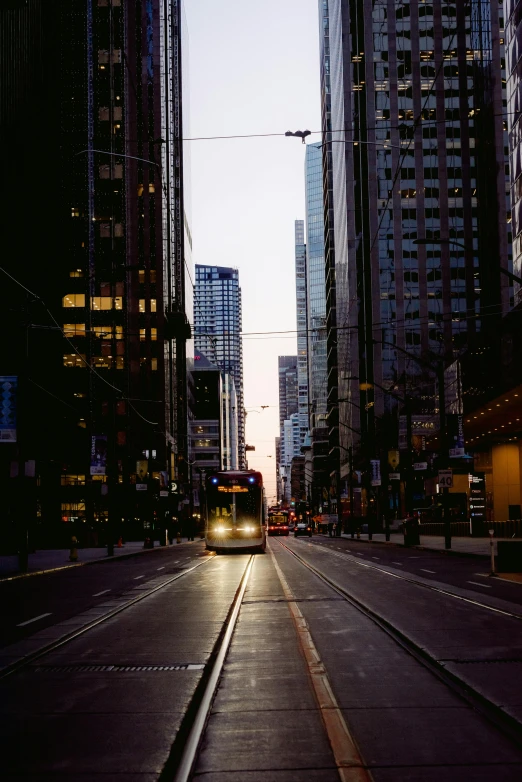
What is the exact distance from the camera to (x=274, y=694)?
29.5ft

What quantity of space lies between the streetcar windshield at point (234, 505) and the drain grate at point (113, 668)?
32.7 metres

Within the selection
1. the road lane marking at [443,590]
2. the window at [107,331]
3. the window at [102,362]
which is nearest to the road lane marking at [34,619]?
the road lane marking at [443,590]

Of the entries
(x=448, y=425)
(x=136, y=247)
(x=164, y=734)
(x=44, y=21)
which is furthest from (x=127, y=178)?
(x=164, y=734)

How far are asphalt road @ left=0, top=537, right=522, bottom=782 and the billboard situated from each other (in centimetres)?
1326

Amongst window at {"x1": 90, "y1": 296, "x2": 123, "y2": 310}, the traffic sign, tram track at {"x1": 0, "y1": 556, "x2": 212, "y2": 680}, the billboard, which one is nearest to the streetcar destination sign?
the traffic sign

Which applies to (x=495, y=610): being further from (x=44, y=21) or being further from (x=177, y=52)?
(x=177, y=52)

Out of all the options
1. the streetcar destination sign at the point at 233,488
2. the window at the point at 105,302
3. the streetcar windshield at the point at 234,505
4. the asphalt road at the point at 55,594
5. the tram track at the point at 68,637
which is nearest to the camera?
the tram track at the point at 68,637

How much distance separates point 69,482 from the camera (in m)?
100

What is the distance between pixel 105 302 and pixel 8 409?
A: 84.4 metres

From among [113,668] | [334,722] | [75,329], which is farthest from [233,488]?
[75,329]

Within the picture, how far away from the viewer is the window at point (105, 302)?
113750 mm

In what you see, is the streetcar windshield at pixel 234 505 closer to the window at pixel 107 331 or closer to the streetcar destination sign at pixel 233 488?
the streetcar destination sign at pixel 233 488

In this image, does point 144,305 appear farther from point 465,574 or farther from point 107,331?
point 465,574

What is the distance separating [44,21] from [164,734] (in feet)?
190
